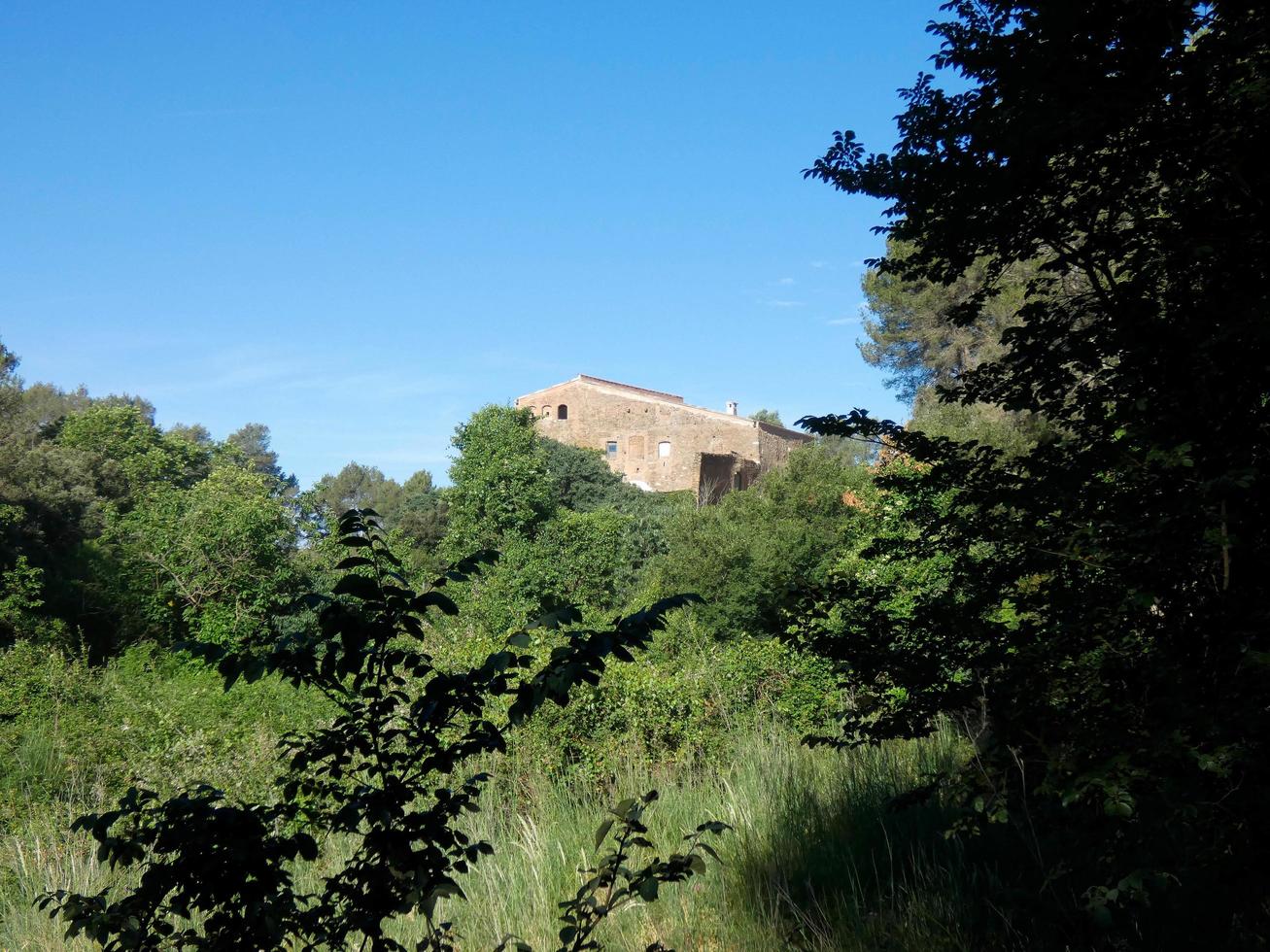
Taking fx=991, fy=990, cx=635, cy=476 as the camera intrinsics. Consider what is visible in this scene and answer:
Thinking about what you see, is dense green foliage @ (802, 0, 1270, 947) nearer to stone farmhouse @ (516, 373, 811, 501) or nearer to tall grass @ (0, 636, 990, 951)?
tall grass @ (0, 636, 990, 951)

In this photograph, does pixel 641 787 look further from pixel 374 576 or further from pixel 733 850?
pixel 374 576

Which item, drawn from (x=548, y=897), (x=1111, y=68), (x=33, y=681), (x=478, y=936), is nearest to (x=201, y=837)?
(x=478, y=936)

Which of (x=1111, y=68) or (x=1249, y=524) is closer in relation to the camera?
(x=1249, y=524)

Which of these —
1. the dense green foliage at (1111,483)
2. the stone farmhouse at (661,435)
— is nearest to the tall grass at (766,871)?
the dense green foliage at (1111,483)

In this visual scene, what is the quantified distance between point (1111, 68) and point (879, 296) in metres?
30.6

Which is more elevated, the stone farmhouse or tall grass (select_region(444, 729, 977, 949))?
the stone farmhouse

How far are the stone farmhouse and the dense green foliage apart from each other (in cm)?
3831

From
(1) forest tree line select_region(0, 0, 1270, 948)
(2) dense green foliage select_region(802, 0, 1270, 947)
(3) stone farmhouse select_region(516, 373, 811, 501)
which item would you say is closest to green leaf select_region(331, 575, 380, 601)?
(1) forest tree line select_region(0, 0, 1270, 948)

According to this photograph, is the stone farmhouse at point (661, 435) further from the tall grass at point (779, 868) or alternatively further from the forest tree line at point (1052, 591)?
the forest tree line at point (1052, 591)

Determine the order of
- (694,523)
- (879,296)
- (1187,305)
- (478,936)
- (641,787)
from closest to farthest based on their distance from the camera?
(1187,305), (478,936), (641,787), (694,523), (879,296)

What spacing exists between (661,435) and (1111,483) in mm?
42489

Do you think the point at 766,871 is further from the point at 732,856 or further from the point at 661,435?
the point at 661,435

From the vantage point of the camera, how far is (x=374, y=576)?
2.52 metres

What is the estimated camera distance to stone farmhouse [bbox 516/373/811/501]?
148ft
